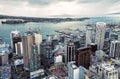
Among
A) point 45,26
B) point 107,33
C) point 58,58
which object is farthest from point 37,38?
point 107,33

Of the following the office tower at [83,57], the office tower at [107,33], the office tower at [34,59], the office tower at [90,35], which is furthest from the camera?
the office tower at [107,33]

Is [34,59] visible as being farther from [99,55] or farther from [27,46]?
[99,55]

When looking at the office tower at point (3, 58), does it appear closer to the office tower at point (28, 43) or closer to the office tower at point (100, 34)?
the office tower at point (28, 43)

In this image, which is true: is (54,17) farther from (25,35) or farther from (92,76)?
(92,76)

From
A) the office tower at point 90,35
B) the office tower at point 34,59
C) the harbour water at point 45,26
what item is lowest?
the office tower at point 34,59

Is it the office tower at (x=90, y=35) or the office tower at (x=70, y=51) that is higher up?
the office tower at (x=90, y=35)

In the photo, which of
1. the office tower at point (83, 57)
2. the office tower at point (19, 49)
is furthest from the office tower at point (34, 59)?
the office tower at point (83, 57)
